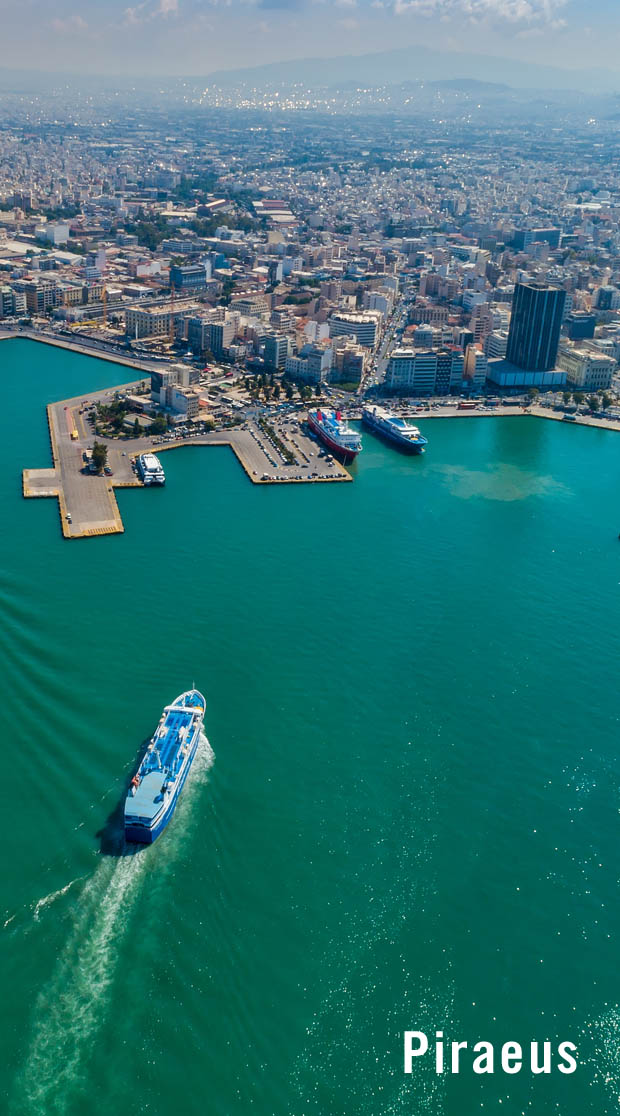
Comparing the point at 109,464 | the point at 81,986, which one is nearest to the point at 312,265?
the point at 109,464

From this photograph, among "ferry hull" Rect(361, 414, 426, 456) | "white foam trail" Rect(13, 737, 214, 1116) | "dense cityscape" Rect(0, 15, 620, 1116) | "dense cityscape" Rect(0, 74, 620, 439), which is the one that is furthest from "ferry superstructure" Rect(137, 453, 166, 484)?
"white foam trail" Rect(13, 737, 214, 1116)

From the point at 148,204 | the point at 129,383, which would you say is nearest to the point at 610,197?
the point at 148,204

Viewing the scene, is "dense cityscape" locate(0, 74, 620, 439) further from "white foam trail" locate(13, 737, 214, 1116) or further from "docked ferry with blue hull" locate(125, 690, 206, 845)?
"white foam trail" locate(13, 737, 214, 1116)

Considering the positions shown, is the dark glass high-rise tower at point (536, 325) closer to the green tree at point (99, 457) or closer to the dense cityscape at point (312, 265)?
the dense cityscape at point (312, 265)

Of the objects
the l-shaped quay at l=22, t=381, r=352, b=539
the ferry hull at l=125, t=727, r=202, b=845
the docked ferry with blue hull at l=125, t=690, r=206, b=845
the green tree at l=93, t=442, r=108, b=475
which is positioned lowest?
the ferry hull at l=125, t=727, r=202, b=845

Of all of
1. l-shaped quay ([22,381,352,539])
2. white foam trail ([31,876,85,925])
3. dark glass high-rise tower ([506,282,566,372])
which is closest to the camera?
white foam trail ([31,876,85,925])

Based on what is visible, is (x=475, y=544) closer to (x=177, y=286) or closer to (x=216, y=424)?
(x=216, y=424)

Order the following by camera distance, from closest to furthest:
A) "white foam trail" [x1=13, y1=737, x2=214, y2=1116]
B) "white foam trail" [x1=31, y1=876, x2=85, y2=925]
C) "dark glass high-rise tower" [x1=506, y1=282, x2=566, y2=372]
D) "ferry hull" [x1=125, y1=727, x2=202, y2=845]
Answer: "white foam trail" [x1=13, y1=737, x2=214, y2=1116]
"white foam trail" [x1=31, y1=876, x2=85, y2=925]
"ferry hull" [x1=125, y1=727, x2=202, y2=845]
"dark glass high-rise tower" [x1=506, y1=282, x2=566, y2=372]
